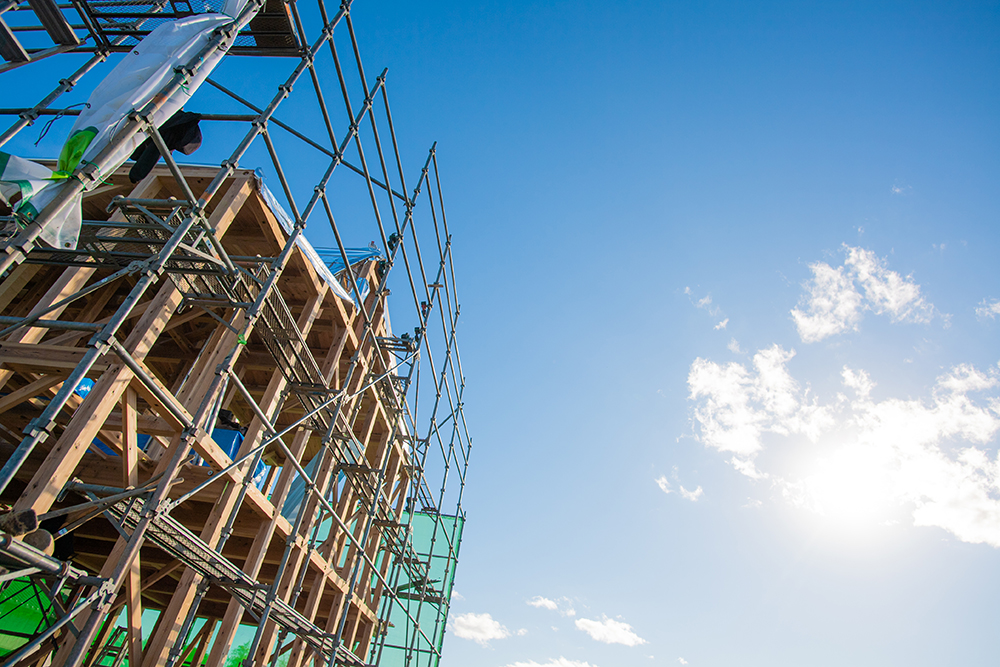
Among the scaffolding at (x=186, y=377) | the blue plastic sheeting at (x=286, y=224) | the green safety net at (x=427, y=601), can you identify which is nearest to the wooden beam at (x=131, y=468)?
the scaffolding at (x=186, y=377)

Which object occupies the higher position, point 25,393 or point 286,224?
point 286,224

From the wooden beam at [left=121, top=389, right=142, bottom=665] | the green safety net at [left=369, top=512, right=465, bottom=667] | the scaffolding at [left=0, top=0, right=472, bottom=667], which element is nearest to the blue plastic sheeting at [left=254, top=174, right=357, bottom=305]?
the scaffolding at [left=0, top=0, right=472, bottom=667]

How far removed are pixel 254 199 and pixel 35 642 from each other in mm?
5833

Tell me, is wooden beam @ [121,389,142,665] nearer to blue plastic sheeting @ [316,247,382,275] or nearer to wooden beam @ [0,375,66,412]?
wooden beam @ [0,375,66,412]

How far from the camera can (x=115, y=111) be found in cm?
471

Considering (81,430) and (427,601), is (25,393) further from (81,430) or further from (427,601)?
(427,601)

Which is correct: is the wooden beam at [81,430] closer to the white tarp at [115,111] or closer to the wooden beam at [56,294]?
the wooden beam at [56,294]

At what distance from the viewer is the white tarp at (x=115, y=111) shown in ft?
13.7

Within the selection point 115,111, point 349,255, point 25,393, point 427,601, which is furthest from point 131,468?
point 427,601

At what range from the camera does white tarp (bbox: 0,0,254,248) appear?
4180mm

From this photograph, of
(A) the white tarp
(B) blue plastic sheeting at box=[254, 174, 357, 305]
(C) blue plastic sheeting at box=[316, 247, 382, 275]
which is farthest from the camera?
(C) blue plastic sheeting at box=[316, 247, 382, 275]

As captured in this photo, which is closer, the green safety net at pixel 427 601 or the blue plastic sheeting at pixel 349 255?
the blue plastic sheeting at pixel 349 255

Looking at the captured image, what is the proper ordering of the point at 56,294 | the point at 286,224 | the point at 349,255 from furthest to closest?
the point at 349,255 → the point at 286,224 → the point at 56,294

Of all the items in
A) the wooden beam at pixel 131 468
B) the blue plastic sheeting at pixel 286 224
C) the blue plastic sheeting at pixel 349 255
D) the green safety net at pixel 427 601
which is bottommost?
the wooden beam at pixel 131 468
